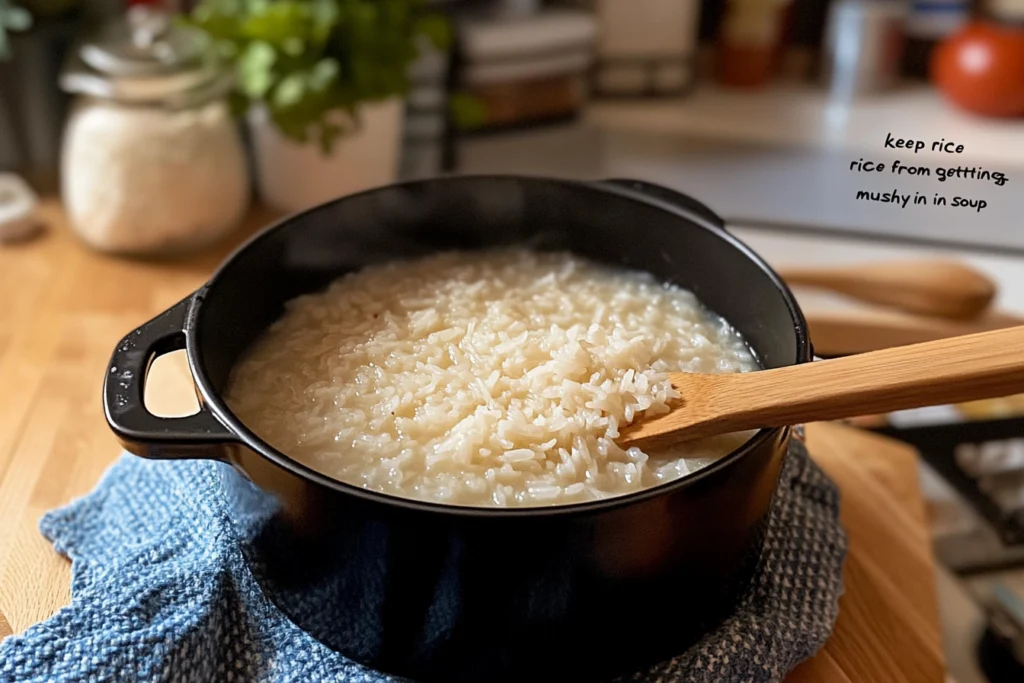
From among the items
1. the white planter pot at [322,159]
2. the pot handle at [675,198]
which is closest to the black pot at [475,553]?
the pot handle at [675,198]

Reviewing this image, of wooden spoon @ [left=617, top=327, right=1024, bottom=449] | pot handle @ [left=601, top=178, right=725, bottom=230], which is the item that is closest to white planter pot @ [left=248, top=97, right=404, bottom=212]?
pot handle @ [left=601, top=178, right=725, bottom=230]

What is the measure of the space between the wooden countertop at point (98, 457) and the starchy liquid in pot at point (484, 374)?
0.22 metres

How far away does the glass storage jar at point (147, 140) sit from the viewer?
1.37 m

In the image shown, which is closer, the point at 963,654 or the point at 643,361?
the point at 643,361

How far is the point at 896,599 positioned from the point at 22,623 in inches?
31.7

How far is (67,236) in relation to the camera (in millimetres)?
1523

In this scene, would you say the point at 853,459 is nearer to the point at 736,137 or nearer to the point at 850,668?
the point at 850,668

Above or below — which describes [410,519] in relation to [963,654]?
above

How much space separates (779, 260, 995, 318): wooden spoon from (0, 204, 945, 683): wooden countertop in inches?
9.0

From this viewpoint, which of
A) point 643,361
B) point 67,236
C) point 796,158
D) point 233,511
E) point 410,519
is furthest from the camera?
point 796,158

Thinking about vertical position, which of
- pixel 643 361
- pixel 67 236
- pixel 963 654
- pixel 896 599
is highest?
pixel 643 361

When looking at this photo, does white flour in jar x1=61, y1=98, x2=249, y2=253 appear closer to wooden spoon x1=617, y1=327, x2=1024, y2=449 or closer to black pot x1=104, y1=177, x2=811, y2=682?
black pot x1=104, y1=177, x2=811, y2=682

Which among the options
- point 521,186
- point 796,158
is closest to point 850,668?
point 521,186

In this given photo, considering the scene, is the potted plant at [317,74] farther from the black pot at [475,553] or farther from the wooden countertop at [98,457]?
the black pot at [475,553]
